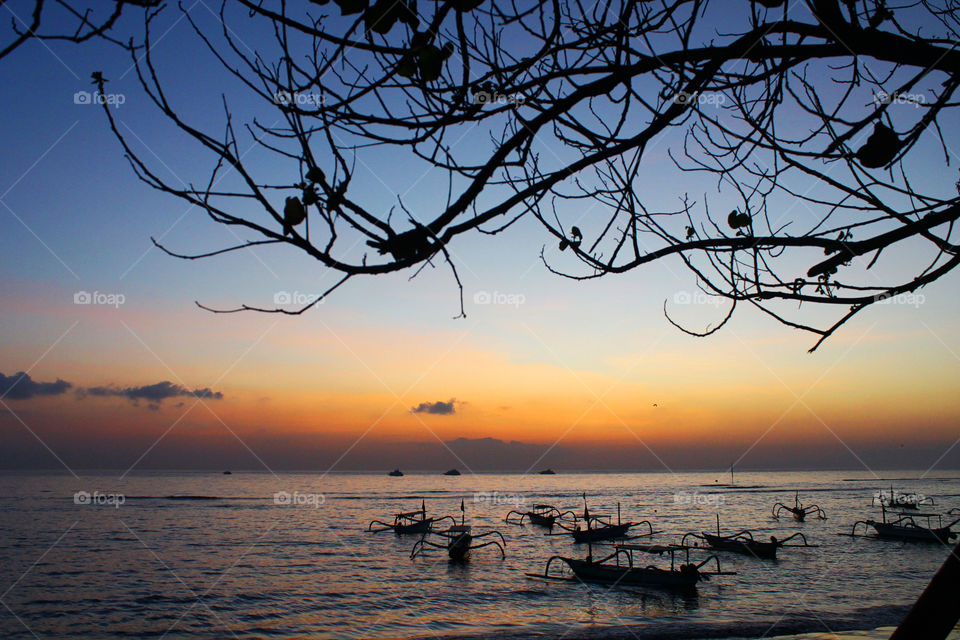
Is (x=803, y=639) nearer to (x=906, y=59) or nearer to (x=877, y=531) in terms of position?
(x=906, y=59)

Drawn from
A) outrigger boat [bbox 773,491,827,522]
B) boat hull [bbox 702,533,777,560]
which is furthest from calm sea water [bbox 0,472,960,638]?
outrigger boat [bbox 773,491,827,522]

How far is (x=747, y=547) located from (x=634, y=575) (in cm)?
1001

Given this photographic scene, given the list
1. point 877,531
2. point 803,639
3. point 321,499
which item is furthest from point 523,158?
point 321,499

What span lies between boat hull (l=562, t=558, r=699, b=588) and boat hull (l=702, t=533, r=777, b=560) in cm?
903

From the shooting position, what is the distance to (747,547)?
86.8ft

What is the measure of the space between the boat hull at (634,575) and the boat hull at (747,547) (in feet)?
29.6

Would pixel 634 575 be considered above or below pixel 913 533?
above

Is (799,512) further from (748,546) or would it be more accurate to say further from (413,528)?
(413,528)

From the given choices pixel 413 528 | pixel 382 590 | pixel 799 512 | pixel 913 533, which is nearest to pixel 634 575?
pixel 382 590

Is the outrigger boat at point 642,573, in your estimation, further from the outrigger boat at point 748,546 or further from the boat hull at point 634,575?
the outrigger boat at point 748,546

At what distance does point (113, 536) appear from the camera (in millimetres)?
35000

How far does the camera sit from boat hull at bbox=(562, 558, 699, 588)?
18734 millimetres

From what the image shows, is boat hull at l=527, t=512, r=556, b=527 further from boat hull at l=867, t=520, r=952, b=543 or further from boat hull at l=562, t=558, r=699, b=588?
boat hull at l=562, t=558, r=699, b=588

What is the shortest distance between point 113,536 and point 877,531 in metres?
43.2
